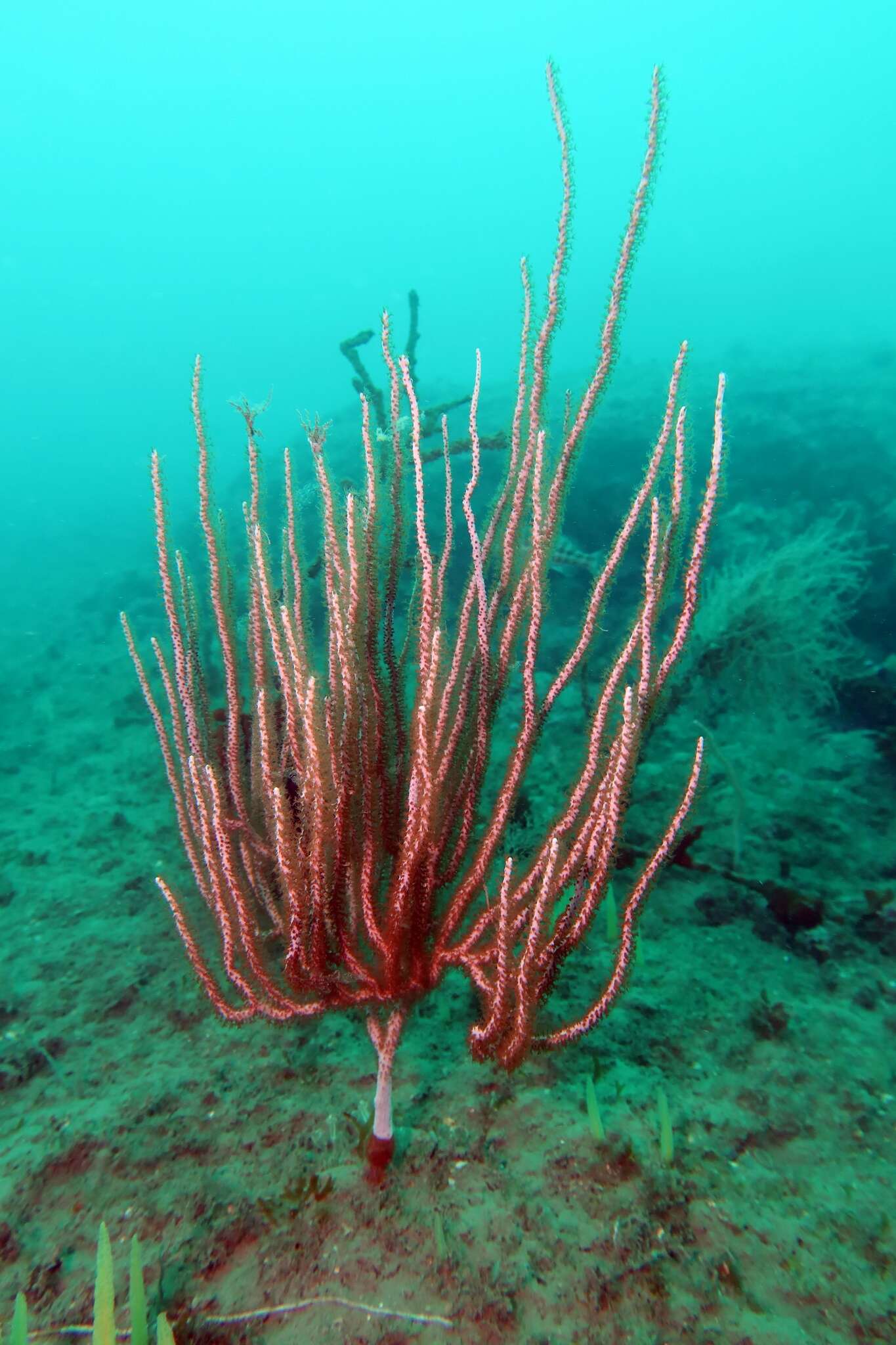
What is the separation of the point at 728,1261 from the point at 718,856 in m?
2.70

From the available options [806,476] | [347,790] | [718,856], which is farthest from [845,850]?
[806,476]

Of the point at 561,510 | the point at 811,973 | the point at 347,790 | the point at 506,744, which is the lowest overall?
the point at 811,973

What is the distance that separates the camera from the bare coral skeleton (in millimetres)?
A: 2248

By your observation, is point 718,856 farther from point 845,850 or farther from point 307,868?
point 307,868

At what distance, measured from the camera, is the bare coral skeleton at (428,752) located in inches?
88.5

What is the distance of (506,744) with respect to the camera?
6.29 m

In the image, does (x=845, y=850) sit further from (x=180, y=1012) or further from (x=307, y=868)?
(x=180, y=1012)

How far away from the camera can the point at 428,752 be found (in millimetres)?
2275

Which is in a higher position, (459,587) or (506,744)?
(459,587)

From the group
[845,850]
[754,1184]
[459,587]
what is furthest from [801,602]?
[754,1184]

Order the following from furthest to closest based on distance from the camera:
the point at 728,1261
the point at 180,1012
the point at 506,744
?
1. the point at 506,744
2. the point at 180,1012
3. the point at 728,1261

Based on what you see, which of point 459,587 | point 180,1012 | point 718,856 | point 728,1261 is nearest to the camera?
point 728,1261

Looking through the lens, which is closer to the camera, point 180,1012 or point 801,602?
point 180,1012

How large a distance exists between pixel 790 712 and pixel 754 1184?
514 centimetres
